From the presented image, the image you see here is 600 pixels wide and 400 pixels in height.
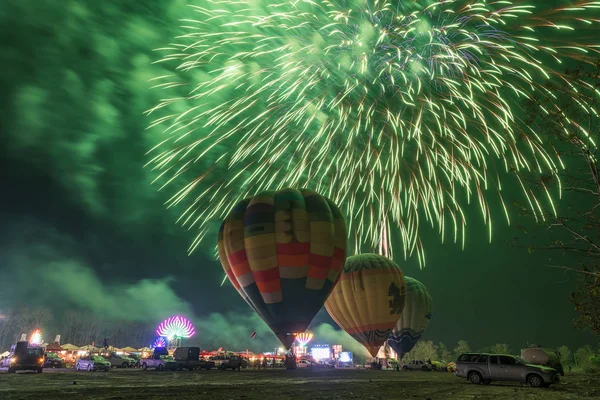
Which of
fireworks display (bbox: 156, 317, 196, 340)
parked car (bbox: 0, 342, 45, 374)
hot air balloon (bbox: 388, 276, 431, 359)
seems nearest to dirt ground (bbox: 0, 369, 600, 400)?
hot air balloon (bbox: 388, 276, 431, 359)

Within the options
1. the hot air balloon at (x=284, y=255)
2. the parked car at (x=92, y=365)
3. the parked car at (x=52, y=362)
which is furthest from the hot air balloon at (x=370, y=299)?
the parked car at (x=52, y=362)

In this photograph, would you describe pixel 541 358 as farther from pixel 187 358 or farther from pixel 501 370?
pixel 187 358

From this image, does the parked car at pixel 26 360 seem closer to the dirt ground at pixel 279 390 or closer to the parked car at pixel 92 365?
the parked car at pixel 92 365

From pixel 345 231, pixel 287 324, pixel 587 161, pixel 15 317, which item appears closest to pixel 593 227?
pixel 587 161

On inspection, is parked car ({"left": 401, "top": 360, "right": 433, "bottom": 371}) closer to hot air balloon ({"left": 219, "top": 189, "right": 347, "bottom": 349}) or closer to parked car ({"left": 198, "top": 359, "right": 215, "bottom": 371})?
parked car ({"left": 198, "top": 359, "right": 215, "bottom": 371})

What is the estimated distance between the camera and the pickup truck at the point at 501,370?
20031 millimetres

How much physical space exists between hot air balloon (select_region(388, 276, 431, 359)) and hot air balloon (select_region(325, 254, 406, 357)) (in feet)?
14.1

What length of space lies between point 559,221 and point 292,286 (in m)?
11.1

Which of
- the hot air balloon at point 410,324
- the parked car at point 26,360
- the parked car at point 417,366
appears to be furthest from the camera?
the parked car at point 417,366

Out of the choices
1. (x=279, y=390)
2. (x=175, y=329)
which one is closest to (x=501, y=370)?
(x=279, y=390)

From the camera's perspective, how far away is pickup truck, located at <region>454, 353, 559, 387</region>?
2003cm

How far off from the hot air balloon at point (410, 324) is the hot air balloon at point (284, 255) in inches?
495

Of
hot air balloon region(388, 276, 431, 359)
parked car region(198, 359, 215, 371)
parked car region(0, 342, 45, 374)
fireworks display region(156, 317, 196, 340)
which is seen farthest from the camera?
fireworks display region(156, 317, 196, 340)

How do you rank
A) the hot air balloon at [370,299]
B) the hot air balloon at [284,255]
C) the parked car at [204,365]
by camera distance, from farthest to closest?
the parked car at [204,365], the hot air balloon at [370,299], the hot air balloon at [284,255]
